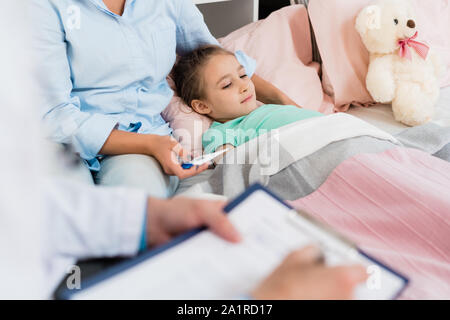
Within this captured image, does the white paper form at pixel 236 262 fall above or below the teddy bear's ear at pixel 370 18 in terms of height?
below

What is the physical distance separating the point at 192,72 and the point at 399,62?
688mm

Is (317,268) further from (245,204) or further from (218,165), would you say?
(218,165)

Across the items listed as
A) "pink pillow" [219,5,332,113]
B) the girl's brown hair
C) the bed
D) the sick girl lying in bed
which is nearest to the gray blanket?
the bed

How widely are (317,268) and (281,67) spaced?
3.69 ft

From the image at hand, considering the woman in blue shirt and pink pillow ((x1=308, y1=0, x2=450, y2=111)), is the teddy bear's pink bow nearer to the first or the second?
pink pillow ((x1=308, y1=0, x2=450, y2=111))

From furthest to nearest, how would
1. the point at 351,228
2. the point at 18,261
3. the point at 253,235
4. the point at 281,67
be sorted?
the point at 281,67 → the point at 351,228 → the point at 253,235 → the point at 18,261

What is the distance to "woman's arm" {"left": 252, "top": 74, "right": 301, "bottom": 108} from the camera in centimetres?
130

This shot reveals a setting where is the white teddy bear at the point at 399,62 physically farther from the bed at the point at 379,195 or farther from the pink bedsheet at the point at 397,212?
the pink bedsheet at the point at 397,212

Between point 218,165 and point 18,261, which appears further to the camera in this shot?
point 218,165

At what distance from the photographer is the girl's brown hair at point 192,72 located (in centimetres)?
120

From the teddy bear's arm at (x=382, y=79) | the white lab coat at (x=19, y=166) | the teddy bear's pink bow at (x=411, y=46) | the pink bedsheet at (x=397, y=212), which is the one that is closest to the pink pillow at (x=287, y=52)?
the teddy bear's arm at (x=382, y=79)

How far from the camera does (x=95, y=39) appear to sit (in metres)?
0.94

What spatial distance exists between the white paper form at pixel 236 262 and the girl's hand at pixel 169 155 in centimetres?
42
